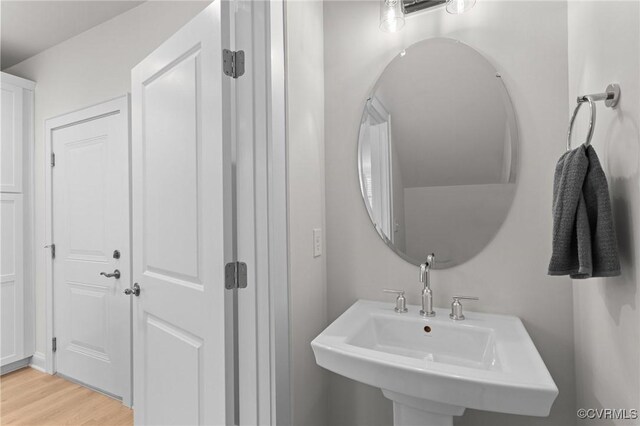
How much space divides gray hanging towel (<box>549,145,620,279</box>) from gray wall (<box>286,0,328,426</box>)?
82 centimetres

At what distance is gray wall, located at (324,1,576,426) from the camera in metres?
1.18

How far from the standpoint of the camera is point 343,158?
1.52 meters

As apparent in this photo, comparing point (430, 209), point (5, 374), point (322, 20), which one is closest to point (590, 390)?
point (430, 209)

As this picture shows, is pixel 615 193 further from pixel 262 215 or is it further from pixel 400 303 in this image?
pixel 262 215

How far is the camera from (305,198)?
135 cm

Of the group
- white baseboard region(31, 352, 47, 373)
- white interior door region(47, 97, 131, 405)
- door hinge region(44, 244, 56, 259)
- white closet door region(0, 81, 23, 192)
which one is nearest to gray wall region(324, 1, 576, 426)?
white interior door region(47, 97, 131, 405)

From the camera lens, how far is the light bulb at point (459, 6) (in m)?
1.20

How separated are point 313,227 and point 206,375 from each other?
69cm

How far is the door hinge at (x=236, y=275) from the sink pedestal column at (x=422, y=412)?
0.59 m

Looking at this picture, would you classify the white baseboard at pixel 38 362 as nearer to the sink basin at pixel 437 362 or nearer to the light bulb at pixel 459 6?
the sink basin at pixel 437 362

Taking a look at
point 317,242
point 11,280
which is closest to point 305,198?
point 317,242

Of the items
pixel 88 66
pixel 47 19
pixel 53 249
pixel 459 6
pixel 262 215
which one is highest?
pixel 47 19

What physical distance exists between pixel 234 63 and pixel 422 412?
1.29m

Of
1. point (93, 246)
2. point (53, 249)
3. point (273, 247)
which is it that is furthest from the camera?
point (53, 249)
